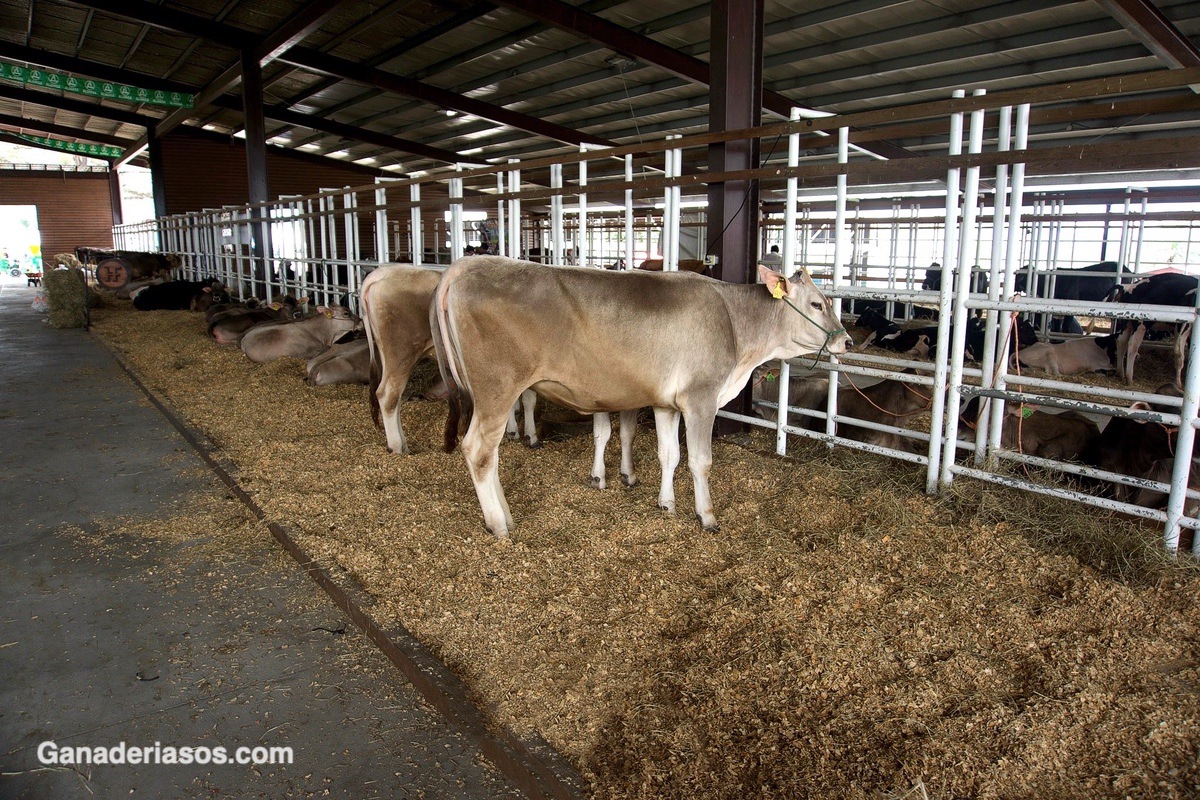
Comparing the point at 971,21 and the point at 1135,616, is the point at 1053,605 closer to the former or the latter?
the point at 1135,616

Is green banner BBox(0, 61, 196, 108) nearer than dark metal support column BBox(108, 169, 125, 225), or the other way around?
green banner BBox(0, 61, 196, 108)

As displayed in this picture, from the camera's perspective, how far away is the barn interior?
343 cm

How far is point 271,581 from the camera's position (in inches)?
164

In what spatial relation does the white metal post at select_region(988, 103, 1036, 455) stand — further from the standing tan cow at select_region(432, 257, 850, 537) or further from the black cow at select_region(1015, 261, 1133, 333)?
Result: the black cow at select_region(1015, 261, 1133, 333)

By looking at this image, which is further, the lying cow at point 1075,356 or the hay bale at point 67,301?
the hay bale at point 67,301

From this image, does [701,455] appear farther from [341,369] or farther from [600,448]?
[341,369]

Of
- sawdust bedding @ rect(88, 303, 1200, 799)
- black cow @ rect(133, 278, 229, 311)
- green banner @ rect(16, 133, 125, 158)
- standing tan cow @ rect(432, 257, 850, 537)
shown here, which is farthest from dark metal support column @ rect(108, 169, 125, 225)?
standing tan cow @ rect(432, 257, 850, 537)

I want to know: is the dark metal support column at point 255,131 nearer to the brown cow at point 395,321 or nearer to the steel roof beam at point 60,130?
the brown cow at point 395,321

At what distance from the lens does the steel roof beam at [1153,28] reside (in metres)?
8.06

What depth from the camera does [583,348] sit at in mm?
4562

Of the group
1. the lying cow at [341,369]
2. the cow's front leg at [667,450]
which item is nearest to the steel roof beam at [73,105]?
the lying cow at [341,369]

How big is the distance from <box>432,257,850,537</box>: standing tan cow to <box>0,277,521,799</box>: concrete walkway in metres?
1.37

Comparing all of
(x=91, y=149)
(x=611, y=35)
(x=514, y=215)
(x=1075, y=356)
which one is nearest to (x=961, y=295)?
(x=514, y=215)

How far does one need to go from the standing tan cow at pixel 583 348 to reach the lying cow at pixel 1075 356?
642cm
